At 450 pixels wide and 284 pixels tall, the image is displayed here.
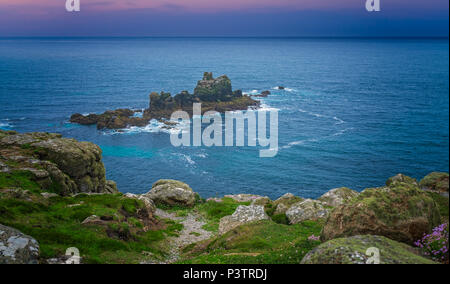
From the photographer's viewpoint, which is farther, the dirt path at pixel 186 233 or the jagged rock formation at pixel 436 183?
the jagged rock formation at pixel 436 183

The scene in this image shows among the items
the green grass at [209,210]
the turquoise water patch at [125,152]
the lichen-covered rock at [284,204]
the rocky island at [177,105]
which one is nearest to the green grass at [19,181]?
the green grass at [209,210]

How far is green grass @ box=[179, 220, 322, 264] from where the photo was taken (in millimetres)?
21953

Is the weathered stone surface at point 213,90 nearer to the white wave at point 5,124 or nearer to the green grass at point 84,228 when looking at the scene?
the white wave at point 5,124

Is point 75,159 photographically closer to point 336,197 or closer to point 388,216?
point 336,197

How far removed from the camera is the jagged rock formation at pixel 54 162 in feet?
126

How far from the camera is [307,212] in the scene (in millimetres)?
36406

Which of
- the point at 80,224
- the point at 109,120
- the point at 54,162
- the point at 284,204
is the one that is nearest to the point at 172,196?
the point at 54,162

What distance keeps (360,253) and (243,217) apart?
24.1m

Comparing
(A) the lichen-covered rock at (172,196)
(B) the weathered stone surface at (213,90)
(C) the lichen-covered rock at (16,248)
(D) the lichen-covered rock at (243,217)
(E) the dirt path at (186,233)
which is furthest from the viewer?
(B) the weathered stone surface at (213,90)

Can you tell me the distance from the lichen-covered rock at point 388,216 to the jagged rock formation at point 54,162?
31.5m

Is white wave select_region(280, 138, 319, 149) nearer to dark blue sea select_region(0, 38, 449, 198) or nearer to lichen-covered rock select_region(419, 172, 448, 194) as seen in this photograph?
dark blue sea select_region(0, 38, 449, 198)

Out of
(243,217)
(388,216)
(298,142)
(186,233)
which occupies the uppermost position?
(388,216)

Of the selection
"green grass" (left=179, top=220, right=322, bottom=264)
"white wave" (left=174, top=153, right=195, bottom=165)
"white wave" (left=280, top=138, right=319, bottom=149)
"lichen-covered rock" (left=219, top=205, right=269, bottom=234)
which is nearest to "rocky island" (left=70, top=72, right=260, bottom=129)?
"white wave" (left=174, top=153, right=195, bottom=165)
